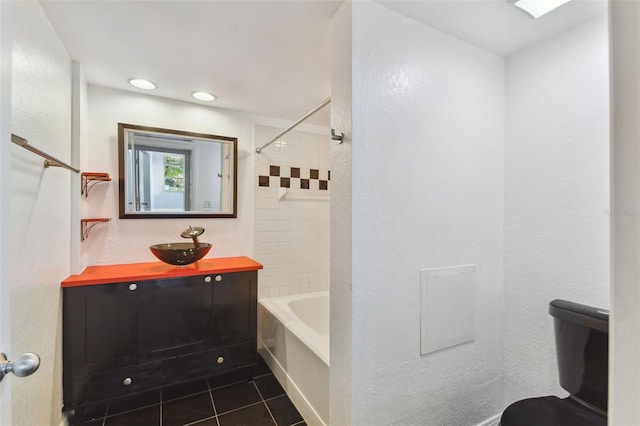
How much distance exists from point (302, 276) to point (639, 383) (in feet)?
8.05

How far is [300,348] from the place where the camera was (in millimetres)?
1804

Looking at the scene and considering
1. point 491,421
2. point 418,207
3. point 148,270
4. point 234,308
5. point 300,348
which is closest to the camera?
point 418,207

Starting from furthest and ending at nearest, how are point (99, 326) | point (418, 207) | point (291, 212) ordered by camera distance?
1. point (291, 212)
2. point (99, 326)
3. point (418, 207)

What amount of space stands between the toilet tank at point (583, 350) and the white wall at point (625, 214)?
3.11 feet

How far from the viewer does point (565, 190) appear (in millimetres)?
1400

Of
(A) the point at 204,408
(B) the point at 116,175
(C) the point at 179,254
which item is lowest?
(A) the point at 204,408

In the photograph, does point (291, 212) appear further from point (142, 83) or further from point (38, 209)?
point (38, 209)

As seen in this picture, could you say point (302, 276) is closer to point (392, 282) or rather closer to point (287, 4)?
point (392, 282)

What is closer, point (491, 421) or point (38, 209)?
point (38, 209)

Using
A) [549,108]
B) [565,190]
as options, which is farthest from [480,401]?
[549,108]

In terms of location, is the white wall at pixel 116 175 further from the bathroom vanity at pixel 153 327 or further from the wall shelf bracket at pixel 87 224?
the bathroom vanity at pixel 153 327

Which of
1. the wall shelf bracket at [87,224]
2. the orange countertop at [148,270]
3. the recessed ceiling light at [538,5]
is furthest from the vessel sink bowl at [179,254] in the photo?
the recessed ceiling light at [538,5]

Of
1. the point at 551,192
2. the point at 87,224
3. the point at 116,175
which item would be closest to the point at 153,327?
the point at 87,224

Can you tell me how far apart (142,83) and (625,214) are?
251 cm
